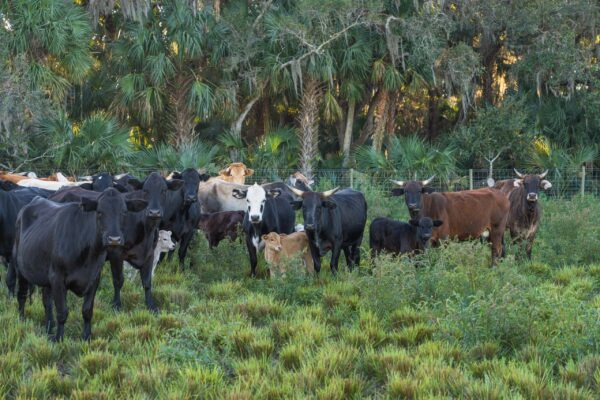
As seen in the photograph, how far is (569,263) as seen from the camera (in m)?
11.1

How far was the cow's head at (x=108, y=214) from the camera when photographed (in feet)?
21.8

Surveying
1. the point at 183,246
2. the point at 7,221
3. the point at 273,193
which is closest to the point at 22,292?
the point at 7,221

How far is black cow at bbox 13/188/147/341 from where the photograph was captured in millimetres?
6789

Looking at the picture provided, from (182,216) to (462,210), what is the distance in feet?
14.0

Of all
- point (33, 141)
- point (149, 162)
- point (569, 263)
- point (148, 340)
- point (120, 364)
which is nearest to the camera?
point (120, 364)

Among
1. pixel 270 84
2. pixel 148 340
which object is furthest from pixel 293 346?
pixel 270 84

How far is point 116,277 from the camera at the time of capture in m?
8.29

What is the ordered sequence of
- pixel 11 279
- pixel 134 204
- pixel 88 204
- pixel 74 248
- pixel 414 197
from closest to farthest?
1. pixel 88 204
2. pixel 74 248
3. pixel 134 204
4. pixel 11 279
5. pixel 414 197

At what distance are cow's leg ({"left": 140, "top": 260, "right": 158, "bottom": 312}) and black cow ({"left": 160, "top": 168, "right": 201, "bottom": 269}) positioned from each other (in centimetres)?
223

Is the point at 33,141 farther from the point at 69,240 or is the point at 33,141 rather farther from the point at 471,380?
the point at 471,380

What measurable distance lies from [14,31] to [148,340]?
14.5 m

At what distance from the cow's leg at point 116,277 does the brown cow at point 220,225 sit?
4506mm

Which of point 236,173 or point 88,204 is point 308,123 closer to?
point 236,173

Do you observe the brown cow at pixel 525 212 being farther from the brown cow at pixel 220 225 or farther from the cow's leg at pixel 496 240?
the brown cow at pixel 220 225
